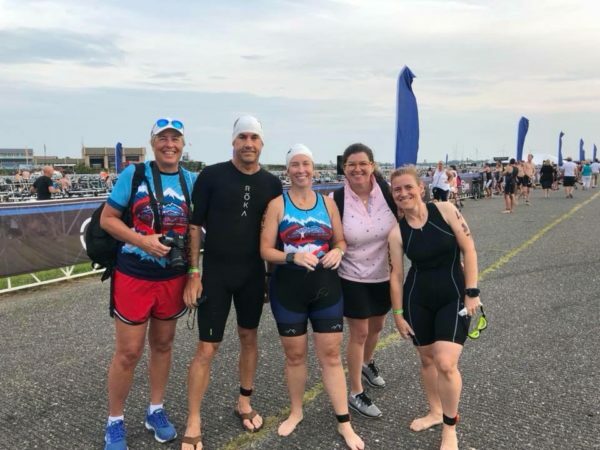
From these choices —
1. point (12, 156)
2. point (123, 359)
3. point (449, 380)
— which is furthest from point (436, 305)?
point (12, 156)

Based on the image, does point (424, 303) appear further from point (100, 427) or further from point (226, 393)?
point (100, 427)

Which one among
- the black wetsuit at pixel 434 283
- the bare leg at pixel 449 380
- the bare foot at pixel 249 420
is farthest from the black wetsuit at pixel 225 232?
the bare leg at pixel 449 380

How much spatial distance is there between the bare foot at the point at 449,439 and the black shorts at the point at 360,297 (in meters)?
0.86

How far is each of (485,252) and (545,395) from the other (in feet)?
19.5

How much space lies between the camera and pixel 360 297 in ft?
11.0

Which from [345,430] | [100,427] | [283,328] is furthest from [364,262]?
[100,427]

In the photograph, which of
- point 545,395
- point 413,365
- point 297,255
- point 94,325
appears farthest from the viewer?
point 94,325

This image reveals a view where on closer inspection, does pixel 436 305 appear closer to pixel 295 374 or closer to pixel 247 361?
pixel 295 374

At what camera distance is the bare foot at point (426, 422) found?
3.21 metres

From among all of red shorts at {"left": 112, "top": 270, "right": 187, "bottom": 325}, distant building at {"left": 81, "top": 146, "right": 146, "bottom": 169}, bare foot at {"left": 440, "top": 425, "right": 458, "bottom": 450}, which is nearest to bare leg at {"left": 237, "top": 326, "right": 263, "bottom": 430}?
red shorts at {"left": 112, "top": 270, "right": 187, "bottom": 325}

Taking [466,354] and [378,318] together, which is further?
[466,354]

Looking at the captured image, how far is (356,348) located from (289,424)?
70cm

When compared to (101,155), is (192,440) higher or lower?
lower

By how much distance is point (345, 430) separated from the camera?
308 centimetres
